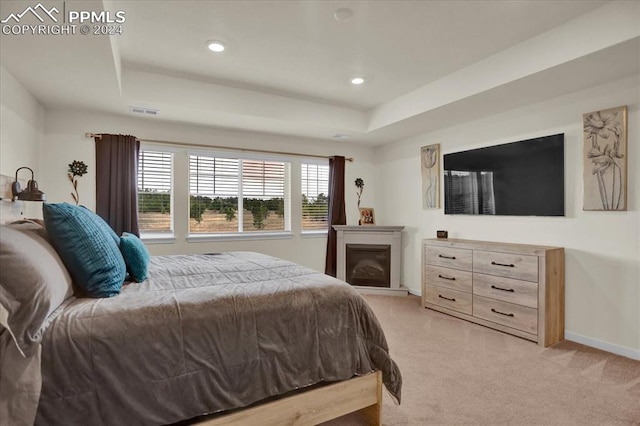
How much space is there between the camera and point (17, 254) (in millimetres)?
1232

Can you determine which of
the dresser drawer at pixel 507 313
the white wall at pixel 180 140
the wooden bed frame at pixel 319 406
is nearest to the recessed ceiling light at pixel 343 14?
the wooden bed frame at pixel 319 406

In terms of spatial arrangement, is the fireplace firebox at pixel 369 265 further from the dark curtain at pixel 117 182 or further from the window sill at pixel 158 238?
the dark curtain at pixel 117 182

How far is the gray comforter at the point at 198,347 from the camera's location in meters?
1.26

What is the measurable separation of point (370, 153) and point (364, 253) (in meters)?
1.76


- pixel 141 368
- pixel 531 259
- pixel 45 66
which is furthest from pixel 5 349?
pixel 531 259

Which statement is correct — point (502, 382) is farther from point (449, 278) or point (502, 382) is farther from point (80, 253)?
point (80, 253)

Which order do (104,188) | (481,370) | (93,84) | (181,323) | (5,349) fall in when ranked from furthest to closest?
(104,188) < (93,84) < (481,370) < (181,323) < (5,349)

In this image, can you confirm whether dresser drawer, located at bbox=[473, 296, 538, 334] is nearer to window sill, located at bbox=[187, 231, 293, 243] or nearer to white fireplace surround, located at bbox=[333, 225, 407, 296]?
white fireplace surround, located at bbox=[333, 225, 407, 296]

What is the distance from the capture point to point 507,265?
131 inches

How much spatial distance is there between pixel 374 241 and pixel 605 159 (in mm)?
2883

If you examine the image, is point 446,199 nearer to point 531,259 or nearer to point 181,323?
point 531,259

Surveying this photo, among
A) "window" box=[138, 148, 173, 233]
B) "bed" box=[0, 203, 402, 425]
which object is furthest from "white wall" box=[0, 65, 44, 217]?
"bed" box=[0, 203, 402, 425]

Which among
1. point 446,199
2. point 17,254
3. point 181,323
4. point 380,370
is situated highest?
point 446,199

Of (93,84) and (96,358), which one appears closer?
(96,358)
